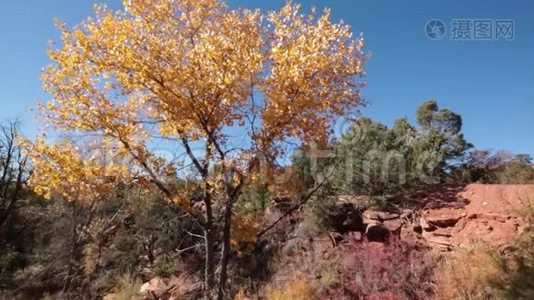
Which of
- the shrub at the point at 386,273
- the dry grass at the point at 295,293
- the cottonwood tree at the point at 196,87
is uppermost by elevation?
the cottonwood tree at the point at 196,87

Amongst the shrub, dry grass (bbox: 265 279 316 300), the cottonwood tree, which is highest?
the cottonwood tree

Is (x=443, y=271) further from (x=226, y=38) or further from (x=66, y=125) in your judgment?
(x=66, y=125)

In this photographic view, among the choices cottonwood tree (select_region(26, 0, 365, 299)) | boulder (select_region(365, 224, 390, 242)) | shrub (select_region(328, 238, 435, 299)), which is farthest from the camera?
boulder (select_region(365, 224, 390, 242))

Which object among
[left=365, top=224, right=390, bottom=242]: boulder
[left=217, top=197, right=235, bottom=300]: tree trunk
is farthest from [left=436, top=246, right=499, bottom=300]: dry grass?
[left=217, top=197, right=235, bottom=300]: tree trunk

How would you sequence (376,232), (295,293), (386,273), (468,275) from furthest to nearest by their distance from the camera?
(376,232), (386,273), (295,293), (468,275)

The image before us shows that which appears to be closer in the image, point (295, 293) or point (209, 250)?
point (209, 250)

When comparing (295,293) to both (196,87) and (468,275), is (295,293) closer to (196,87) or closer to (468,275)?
(468,275)

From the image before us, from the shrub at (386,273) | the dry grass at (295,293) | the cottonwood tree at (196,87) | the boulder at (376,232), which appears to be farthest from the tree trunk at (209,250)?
the boulder at (376,232)

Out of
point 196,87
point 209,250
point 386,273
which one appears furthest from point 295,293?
point 196,87

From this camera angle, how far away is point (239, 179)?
17.4 feet

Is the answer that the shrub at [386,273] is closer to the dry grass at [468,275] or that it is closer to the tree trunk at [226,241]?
the dry grass at [468,275]

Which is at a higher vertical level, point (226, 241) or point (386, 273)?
point (226, 241)

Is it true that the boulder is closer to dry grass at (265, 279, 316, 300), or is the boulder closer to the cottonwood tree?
dry grass at (265, 279, 316, 300)

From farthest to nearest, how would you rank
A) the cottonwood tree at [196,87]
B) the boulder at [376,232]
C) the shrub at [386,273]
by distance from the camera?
1. the boulder at [376,232]
2. the shrub at [386,273]
3. the cottonwood tree at [196,87]
